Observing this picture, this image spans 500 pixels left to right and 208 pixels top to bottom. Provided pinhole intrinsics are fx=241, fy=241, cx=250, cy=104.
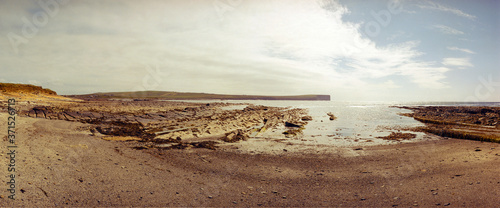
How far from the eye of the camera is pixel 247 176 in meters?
9.02

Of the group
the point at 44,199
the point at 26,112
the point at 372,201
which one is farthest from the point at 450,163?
the point at 26,112

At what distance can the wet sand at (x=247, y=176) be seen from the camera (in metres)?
6.58

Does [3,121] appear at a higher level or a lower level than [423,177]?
higher

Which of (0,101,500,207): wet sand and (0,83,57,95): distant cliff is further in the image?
(0,83,57,95): distant cliff

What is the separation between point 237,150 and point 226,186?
225 inches

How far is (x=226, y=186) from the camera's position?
25.9ft

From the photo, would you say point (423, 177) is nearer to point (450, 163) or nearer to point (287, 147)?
point (450, 163)

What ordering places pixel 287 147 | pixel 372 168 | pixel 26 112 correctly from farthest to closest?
1. pixel 26 112
2. pixel 287 147
3. pixel 372 168

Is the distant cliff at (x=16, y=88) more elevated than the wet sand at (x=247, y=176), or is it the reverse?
the distant cliff at (x=16, y=88)

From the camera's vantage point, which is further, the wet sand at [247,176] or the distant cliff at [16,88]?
the distant cliff at [16,88]

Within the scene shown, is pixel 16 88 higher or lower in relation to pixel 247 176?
higher

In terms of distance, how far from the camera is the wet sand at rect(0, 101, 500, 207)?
6.58 m

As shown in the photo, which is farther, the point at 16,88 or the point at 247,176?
the point at 16,88

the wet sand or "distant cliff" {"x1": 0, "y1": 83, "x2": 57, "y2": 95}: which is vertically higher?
"distant cliff" {"x1": 0, "y1": 83, "x2": 57, "y2": 95}
